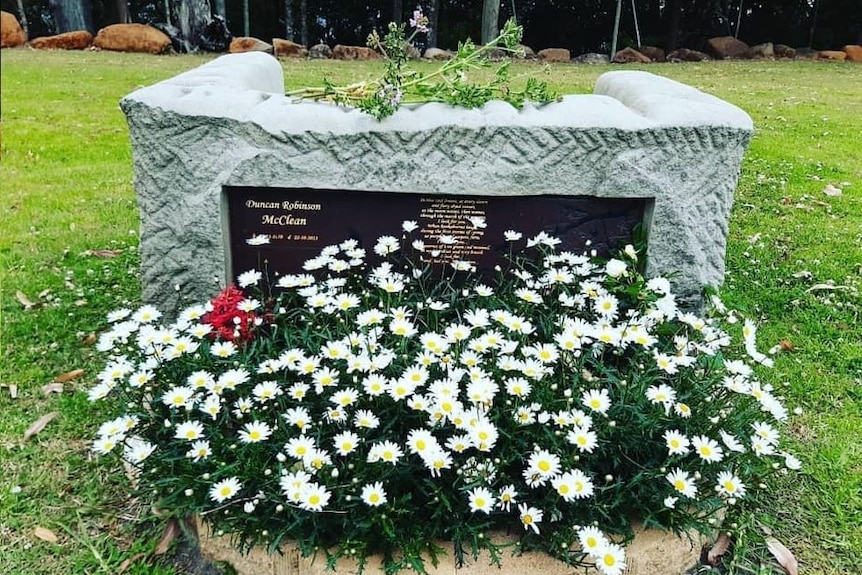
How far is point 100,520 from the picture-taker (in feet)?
9.03

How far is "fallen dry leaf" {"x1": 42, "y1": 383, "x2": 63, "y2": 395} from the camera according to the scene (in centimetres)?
347

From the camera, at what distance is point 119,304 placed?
424cm

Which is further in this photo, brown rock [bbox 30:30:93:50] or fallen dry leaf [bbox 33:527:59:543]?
brown rock [bbox 30:30:93:50]

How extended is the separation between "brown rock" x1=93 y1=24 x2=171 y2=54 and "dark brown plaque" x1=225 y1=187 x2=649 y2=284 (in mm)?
13860

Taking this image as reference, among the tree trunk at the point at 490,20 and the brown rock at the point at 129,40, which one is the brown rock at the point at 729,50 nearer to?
the tree trunk at the point at 490,20

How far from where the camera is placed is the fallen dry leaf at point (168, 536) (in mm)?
2582

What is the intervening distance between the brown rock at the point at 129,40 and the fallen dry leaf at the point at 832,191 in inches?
533

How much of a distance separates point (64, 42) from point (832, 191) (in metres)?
14.6

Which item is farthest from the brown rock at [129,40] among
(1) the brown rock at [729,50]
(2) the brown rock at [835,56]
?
(2) the brown rock at [835,56]

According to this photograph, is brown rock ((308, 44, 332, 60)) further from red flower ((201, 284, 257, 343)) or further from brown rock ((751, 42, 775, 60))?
red flower ((201, 284, 257, 343))

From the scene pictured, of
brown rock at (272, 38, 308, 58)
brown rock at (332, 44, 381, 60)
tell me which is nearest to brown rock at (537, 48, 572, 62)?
brown rock at (332, 44, 381, 60)

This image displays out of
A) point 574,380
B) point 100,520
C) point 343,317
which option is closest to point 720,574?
point 574,380

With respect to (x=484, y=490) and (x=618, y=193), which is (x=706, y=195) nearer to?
(x=618, y=193)

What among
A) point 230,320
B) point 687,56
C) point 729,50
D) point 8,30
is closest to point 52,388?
point 230,320
